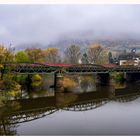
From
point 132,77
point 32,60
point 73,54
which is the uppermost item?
point 73,54

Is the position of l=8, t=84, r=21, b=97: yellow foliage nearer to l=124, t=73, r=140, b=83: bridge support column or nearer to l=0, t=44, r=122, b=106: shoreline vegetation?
l=0, t=44, r=122, b=106: shoreline vegetation

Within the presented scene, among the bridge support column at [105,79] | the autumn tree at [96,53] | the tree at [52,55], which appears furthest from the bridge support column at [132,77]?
the autumn tree at [96,53]

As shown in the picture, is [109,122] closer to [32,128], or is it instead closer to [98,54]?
[32,128]

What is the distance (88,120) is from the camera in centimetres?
2914

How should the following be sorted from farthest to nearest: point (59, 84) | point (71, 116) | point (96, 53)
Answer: point (96, 53) → point (59, 84) → point (71, 116)

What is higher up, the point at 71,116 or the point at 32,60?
the point at 32,60

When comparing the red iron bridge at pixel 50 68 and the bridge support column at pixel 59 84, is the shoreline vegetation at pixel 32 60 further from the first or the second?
the bridge support column at pixel 59 84

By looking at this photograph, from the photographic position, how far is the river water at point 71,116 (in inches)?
975

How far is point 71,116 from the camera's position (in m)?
31.2

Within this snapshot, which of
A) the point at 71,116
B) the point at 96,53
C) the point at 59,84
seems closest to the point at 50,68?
the point at 59,84

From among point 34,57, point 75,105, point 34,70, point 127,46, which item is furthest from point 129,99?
point 127,46

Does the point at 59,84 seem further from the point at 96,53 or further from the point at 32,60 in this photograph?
the point at 96,53

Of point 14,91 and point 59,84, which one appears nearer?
point 14,91

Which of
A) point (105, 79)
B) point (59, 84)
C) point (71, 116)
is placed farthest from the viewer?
point (105, 79)
